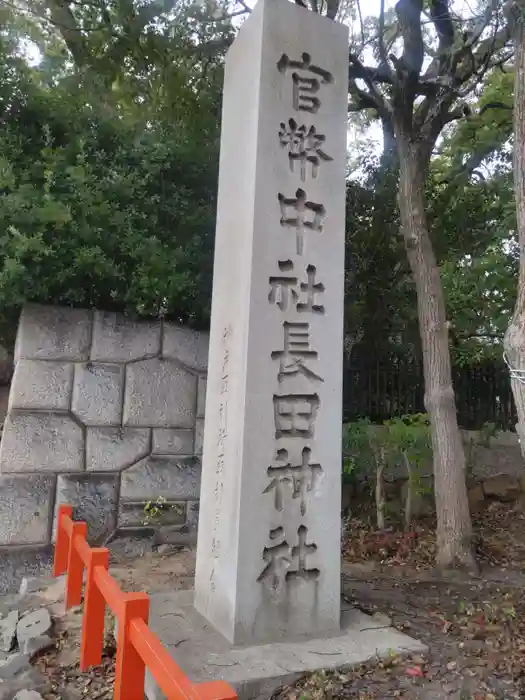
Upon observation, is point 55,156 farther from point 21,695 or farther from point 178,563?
point 21,695

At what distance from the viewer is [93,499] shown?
17.5ft

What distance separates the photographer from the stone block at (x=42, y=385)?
5195mm

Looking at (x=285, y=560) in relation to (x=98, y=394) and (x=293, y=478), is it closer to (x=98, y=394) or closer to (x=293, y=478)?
(x=293, y=478)

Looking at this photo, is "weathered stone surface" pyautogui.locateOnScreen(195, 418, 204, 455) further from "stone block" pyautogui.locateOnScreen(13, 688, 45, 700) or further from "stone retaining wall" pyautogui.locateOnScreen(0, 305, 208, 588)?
"stone block" pyautogui.locateOnScreen(13, 688, 45, 700)

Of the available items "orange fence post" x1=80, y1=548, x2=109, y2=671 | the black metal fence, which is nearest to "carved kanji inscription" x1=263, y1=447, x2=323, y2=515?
"orange fence post" x1=80, y1=548, x2=109, y2=671

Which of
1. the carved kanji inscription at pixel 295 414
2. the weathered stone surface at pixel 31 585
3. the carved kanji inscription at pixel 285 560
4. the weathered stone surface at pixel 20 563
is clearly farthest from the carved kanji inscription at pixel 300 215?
the weathered stone surface at pixel 20 563

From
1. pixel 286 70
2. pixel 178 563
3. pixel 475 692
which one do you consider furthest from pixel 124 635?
pixel 286 70

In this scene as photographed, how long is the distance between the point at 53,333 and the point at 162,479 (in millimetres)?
1730

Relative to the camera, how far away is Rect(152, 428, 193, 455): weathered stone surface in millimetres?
5664

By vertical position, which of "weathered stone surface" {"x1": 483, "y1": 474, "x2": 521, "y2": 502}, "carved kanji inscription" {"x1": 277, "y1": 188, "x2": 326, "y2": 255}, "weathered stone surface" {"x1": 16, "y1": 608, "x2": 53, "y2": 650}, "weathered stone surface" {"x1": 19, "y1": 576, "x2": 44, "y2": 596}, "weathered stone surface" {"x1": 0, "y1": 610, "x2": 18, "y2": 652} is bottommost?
"weathered stone surface" {"x1": 0, "y1": 610, "x2": 18, "y2": 652}

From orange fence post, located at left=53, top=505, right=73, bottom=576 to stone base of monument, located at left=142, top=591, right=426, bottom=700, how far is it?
111cm

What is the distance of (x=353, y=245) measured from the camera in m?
7.93

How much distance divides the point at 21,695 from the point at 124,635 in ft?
3.38

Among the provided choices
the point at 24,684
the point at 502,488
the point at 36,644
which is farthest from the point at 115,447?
the point at 502,488
